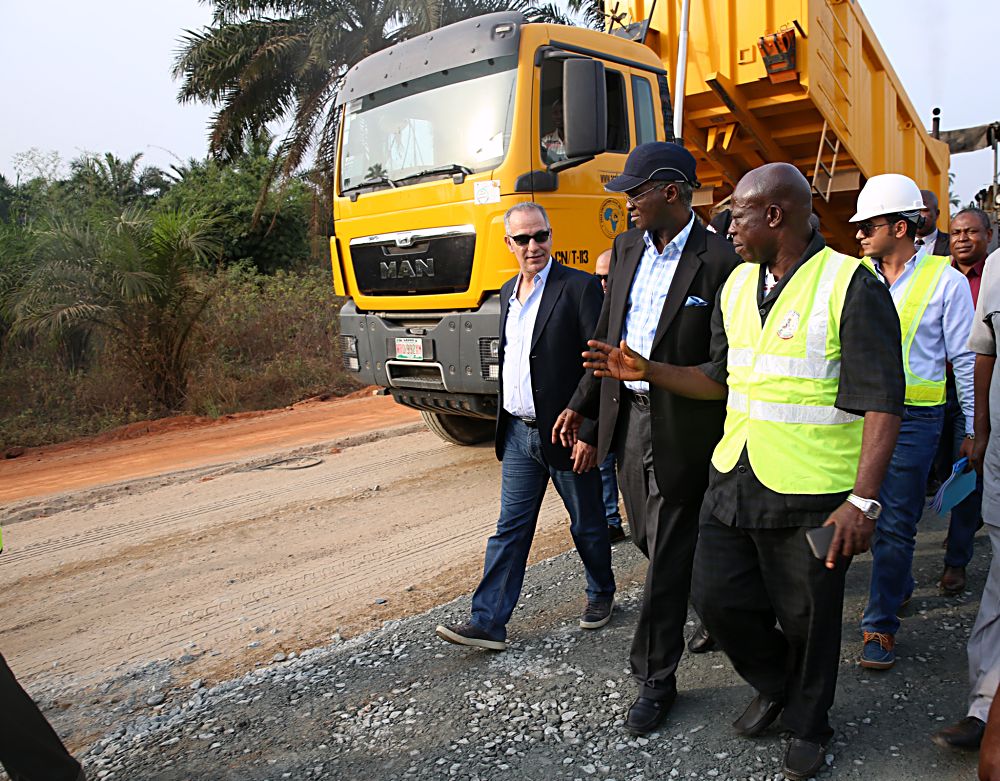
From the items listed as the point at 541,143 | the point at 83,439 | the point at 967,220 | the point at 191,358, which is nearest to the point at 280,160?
the point at 191,358

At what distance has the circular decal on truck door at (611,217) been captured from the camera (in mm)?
6188

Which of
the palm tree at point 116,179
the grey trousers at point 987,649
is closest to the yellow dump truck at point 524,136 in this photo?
the grey trousers at point 987,649

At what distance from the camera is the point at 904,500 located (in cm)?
366

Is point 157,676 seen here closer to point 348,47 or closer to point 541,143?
point 541,143

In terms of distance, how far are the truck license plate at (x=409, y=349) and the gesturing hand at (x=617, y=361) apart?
3.47 m

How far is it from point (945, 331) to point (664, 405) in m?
1.44

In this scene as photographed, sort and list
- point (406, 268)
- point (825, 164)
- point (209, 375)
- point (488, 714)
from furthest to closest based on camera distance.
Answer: point (209, 375) < point (825, 164) < point (406, 268) < point (488, 714)

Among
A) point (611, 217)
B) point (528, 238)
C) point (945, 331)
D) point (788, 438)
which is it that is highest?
point (611, 217)

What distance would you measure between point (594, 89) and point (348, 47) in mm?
11895

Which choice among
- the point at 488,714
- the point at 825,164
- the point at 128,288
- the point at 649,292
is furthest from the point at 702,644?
the point at 128,288

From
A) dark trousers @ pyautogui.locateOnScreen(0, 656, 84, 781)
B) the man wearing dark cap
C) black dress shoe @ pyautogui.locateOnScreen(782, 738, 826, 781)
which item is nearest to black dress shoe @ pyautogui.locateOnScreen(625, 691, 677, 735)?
the man wearing dark cap

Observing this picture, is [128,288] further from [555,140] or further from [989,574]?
[989,574]

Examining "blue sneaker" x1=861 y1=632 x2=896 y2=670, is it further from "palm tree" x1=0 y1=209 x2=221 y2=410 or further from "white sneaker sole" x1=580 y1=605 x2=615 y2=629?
"palm tree" x1=0 y1=209 x2=221 y2=410

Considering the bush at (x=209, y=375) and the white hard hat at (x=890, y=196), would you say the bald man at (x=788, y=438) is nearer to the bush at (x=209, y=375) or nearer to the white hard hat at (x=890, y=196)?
the white hard hat at (x=890, y=196)
